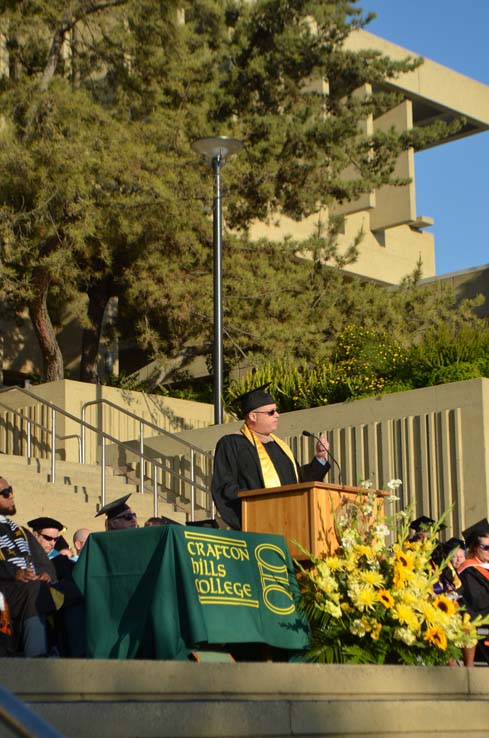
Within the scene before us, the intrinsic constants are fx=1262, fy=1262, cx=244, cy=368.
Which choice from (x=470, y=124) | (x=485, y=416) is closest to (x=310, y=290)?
(x=485, y=416)

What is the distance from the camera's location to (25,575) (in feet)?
26.5

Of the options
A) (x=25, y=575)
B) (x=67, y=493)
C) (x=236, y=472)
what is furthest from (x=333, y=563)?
(x=67, y=493)

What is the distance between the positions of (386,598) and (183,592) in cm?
122

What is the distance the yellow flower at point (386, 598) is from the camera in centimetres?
735

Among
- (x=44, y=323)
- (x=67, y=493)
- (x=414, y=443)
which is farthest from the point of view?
(x=44, y=323)

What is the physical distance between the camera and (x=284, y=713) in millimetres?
6215

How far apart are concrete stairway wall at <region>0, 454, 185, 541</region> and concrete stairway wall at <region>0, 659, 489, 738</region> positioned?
8.54 meters

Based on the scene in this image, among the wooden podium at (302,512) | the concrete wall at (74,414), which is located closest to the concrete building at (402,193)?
the concrete wall at (74,414)

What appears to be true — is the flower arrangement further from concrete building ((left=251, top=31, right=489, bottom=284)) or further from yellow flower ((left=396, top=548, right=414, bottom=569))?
concrete building ((left=251, top=31, right=489, bottom=284))

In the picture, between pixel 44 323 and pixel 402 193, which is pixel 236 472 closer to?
pixel 44 323

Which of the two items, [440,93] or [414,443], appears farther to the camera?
[440,93]

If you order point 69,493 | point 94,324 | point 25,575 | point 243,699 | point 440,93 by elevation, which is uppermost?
point 440,93

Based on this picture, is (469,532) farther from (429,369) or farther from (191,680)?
(429,369)

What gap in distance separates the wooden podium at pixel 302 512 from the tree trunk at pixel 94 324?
605 inches
